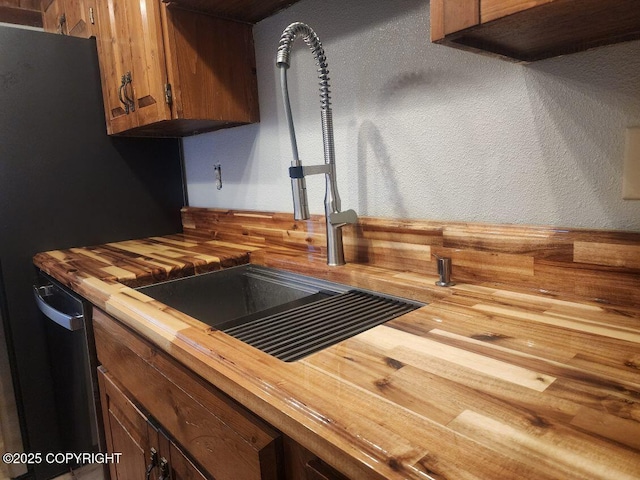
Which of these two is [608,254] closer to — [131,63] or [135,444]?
[135,444]

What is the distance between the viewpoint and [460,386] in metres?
0.50

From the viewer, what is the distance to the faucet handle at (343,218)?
3.65ft

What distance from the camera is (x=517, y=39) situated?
665 mm

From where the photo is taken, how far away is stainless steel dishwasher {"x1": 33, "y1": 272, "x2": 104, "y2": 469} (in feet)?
4.12

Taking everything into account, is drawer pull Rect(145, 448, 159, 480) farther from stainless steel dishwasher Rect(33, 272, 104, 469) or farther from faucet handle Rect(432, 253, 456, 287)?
faucet handle Rect(432, 253, 456, 287)

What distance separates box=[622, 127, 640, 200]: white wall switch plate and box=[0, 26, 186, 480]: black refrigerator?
5.71ft

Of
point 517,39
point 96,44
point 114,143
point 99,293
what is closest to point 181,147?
point 114,143

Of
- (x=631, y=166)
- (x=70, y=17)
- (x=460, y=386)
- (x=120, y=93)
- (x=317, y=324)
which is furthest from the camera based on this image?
(x=70, y=17)

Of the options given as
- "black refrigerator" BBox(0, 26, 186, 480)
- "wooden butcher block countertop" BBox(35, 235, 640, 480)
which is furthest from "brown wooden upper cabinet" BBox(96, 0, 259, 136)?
"wooden butcher block countertop" BBox(35, 235, 640, 480)

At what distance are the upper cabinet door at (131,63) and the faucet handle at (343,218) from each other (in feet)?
2.23

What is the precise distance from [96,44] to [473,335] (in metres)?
1.79

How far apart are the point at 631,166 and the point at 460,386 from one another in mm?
514

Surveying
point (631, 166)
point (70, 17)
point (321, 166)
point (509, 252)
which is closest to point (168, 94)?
point (321, 166)

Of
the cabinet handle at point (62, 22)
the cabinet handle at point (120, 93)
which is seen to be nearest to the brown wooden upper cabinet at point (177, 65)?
the cabinet handle at point (120, 93)
